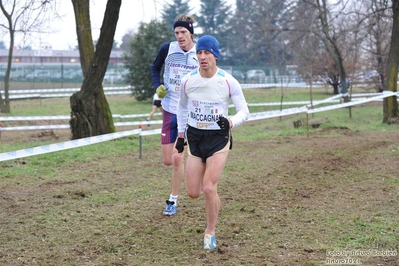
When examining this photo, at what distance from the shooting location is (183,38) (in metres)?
6.82

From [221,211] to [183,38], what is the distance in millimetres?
2242

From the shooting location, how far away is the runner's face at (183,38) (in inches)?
268

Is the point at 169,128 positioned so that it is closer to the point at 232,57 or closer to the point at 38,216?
the point at 38,216

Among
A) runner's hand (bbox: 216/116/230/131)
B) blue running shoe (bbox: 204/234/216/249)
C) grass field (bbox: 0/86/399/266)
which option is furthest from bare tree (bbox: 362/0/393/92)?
blue running shoe (bbox: 204/234/216/249)

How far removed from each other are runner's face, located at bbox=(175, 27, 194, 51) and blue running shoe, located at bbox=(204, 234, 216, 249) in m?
2.45

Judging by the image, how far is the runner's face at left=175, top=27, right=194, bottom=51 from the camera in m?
6.80

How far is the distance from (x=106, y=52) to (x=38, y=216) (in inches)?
280

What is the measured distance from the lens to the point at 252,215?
6.96 m

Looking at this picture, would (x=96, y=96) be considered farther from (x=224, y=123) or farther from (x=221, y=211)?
(x=224, y=123)

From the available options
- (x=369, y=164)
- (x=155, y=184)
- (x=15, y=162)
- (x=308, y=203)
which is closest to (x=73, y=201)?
(x=155, y=184)

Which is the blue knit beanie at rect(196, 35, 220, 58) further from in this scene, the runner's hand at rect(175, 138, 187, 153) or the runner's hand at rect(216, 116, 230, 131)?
the runner's hand at rect(175, 138, 187, 153)

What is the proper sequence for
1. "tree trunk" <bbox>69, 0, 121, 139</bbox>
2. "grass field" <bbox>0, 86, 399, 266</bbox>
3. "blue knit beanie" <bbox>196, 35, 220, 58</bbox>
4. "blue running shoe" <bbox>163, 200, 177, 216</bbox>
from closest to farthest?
"grass field" <bbox>0, 86, 399, 266</bbox> < "blue knit beanie" <bbox>196, 35, 220, 58</bbox> < "blue running shoe" <bbox>163, 200, 177, 216</bbox> < "tree trunk" <bbox>69, 0, 121, 139</bbox>

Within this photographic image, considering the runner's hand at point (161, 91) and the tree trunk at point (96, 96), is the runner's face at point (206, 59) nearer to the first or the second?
the runner's hand at point (161, 91)

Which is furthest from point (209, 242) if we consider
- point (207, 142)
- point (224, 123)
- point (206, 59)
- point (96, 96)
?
point (96, 96)
